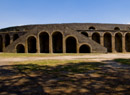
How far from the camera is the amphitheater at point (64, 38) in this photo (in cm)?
2198

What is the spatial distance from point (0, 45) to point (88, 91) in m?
35.5

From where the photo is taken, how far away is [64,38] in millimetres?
21672

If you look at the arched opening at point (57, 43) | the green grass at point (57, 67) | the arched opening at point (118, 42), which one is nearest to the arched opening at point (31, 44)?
the arched opening at point (57, 43)

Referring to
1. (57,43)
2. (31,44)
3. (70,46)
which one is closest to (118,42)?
(70,46)

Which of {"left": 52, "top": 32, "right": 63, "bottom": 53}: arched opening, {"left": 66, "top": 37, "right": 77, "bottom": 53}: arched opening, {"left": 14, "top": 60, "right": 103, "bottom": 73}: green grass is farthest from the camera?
{"left": 66, "top": 37, "right": 77, "bottom": 53}: arched opening

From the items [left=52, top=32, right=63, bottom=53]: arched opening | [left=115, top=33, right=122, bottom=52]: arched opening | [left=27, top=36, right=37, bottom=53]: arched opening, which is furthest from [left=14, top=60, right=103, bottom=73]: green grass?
[left=115, top=33, right=122, bottom=52]: arched opening

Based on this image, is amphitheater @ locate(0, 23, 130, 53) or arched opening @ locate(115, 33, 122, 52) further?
arched opening @ locate(115, 33, 122, 52)

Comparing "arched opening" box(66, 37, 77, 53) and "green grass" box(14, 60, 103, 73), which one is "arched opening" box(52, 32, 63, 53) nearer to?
"arched opening" box(66, 37, 77, 53)

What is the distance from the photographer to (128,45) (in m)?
29.5

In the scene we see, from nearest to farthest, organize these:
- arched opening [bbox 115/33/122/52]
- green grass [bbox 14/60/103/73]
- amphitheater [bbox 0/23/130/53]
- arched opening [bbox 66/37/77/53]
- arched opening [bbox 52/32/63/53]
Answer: green grass [bbox 14/60/103/73] < amphitheater [bbox 0/23/130/53] < arched opening [bbox 52/32/63/53] < arched opening [bbox 66/37/77/53] < arched opening [bbox 115/33/122/52]

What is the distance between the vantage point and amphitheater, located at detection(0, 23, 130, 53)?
22.0m

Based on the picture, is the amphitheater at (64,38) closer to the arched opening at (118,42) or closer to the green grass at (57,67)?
the arched opening at (118,42)

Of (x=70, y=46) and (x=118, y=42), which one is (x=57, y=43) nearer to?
(x=70, y=46)

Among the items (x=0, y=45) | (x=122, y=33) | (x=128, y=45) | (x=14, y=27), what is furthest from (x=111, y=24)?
(x=0, y=45)
